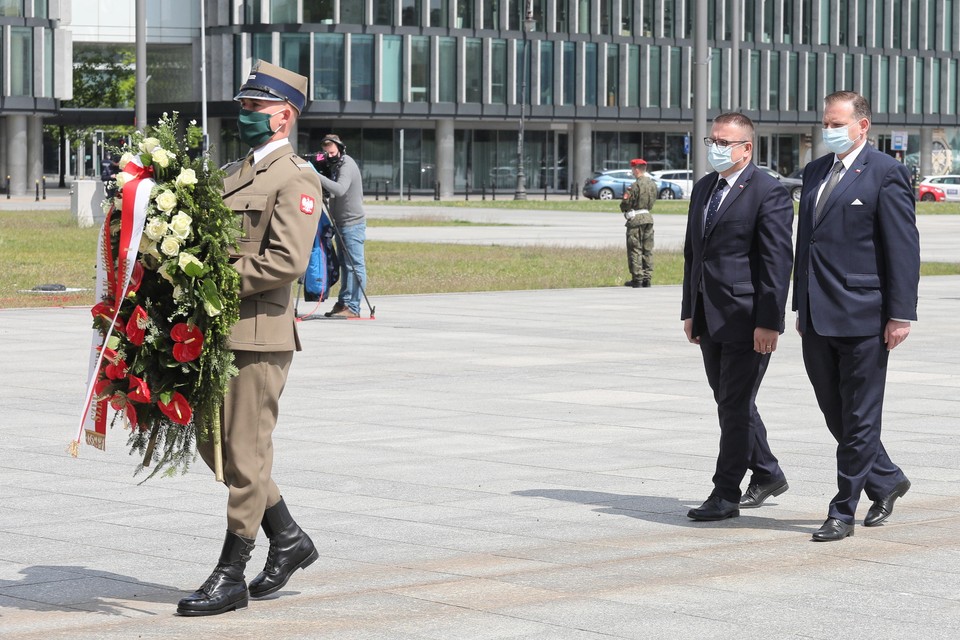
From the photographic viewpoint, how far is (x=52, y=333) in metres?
16.2

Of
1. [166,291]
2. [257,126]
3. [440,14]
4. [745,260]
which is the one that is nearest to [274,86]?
[257,126]

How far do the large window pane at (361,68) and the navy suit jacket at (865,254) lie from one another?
67.2m

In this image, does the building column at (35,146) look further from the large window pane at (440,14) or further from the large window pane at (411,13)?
the large window pane at (440,14)

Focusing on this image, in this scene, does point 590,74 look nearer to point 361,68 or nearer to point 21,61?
point 361,68

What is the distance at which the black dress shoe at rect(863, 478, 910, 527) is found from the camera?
750 centimetres

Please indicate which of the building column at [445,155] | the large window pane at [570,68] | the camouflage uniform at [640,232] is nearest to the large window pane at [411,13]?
the building column at [445,155]

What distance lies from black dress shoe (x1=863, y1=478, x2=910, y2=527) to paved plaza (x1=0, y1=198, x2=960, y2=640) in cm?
8

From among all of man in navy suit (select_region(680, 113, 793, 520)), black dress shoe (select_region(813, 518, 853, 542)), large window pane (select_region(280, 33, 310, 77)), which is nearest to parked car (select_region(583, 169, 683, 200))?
large window pane (select_region(280, 33, 310, 77))

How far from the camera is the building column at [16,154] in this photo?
2825 inches

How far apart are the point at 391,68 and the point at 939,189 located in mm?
24036

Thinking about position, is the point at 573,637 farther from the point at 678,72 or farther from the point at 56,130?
the point at 56,130

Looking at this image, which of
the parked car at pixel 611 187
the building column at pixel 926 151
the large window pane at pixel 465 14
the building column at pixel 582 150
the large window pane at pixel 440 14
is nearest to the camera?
the parked car at pixel 611 187

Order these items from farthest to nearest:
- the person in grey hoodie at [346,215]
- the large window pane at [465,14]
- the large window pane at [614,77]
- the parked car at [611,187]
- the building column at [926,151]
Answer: the building column at [926,151] < the large window pane at [614,77] < the large window pane at [465,14] < the parked car at [611,187] < the person in grey hoodie at [346,215]

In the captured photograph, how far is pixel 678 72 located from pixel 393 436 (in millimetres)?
75178
